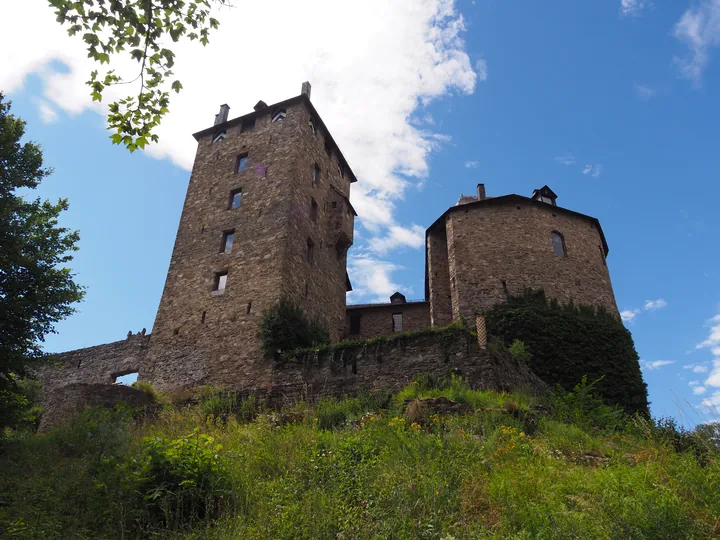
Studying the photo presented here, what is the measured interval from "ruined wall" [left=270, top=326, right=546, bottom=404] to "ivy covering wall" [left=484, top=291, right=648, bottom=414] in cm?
427

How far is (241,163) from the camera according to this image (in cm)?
2467

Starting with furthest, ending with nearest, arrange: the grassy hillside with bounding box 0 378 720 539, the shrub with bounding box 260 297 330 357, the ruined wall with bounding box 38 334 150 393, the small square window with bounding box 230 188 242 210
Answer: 1. the ruined wall with bounding box 38 334 150 393
2. the small square window with bounding box 230 188 242 210
3. the shrub with bounding box 260 297 330 357
4. the grassy hillside with bounding box 0 378 720 539

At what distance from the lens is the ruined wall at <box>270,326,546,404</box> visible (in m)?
13.6

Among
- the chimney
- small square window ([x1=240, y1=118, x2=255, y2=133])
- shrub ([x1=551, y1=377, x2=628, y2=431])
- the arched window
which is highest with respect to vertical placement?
the chimney

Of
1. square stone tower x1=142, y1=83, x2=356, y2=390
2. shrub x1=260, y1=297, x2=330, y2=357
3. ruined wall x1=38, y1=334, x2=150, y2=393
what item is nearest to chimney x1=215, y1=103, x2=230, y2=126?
square stone tower x1=142, y1=83, x2=356, y2=390

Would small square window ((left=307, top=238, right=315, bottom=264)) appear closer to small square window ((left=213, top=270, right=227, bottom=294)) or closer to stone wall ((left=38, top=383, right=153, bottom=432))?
small square window ((left=213, top=270, right=227, bottom=294))

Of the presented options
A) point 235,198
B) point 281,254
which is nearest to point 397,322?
point 281,254

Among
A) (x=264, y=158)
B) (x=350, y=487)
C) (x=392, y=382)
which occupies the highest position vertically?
(x=264, y=158)

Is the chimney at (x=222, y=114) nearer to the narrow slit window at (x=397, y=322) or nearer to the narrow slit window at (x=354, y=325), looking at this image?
the narrow slit window at (x=354, y=325)

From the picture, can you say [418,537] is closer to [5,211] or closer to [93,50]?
[93,50]

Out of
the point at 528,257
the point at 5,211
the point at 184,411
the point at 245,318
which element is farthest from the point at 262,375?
the point at 528,257

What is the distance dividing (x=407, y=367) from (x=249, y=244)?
971 cm

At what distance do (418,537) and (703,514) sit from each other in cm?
295

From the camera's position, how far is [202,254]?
22.2 m
